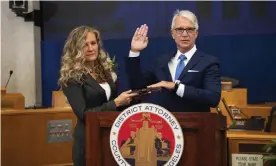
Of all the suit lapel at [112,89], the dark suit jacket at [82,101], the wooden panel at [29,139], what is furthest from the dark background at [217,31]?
the dark suit jacket at [82,101]

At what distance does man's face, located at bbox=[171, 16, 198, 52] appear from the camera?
1.77 metres

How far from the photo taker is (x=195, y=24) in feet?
5.85

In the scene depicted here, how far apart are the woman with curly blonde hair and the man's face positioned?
38 centimetres

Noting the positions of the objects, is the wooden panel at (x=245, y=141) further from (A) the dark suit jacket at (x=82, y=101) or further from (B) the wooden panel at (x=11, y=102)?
(B) the wooden panel at (x=11, y=102)

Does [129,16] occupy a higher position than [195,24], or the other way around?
[129,16]

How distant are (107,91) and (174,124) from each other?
716mm

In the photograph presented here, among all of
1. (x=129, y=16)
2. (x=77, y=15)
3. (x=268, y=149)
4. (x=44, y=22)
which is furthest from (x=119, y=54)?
(x=268, y=149)

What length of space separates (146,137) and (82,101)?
56cm

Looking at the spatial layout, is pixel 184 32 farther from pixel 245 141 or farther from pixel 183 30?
pixel 245 141

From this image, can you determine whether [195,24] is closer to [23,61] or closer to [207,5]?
[207,5]

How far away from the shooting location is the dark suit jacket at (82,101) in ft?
5.99

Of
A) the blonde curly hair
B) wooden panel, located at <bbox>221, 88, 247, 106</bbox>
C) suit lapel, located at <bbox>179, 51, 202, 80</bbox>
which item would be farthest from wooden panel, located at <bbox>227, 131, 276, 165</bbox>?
wooden panel, located at <bbox>221, 88, 247, 106</bbox>

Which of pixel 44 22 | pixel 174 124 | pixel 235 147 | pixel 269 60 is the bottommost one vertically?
pixel 235 147

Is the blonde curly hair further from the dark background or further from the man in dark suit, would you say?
the dark background
